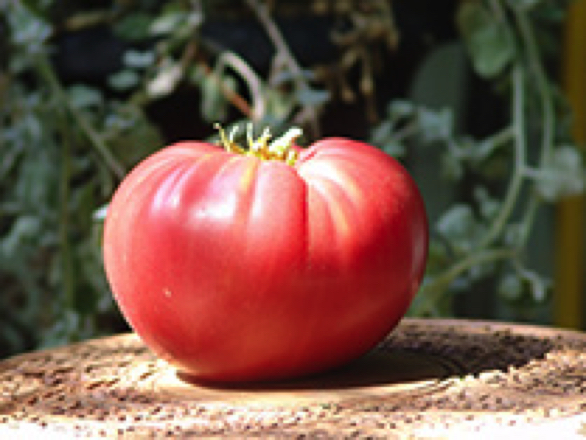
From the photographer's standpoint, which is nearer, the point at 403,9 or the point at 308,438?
the point at 308,438

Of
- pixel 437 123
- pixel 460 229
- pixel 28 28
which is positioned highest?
pixel 28 28

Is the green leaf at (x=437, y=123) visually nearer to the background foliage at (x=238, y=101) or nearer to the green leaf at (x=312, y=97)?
the background foliage at (x=238, y=101)

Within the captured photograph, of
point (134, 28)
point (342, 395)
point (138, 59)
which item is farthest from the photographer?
point (134, 28)

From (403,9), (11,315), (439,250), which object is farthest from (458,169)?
(11,315)

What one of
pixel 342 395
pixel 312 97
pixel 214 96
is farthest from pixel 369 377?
pixel 214 96

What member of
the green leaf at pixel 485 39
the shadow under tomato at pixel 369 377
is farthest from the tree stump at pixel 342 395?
the green leaf at pixel 485 39

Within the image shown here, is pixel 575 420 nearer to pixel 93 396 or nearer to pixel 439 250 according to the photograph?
pixel 93 396

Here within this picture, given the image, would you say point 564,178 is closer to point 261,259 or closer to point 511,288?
point 511,288
